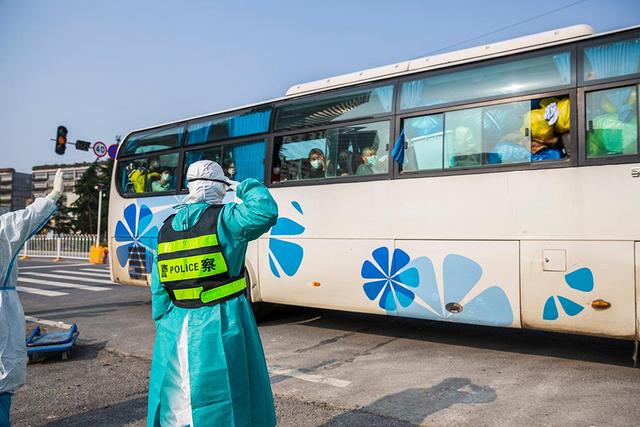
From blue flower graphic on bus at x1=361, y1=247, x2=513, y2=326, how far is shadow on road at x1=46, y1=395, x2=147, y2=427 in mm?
3034

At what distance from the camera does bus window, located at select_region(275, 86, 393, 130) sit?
646cm

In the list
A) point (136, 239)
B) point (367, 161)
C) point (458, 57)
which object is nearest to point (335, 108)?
point (367, 161)

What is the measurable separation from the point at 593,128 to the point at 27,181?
110582 mm

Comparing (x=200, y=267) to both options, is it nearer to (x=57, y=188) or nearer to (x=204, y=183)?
(x=204, y=183)

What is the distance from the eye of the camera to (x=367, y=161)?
6.44 m

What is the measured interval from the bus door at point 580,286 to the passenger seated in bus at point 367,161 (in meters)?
2.13

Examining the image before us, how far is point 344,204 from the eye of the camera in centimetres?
653

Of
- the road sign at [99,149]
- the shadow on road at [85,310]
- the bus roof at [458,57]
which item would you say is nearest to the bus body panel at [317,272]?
the bus roof at [458,57]

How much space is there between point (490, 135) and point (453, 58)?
3.70 ft

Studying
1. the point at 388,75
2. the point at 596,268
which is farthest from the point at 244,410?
the point at 388,75

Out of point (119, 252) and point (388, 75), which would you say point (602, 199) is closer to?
point (388, 75)

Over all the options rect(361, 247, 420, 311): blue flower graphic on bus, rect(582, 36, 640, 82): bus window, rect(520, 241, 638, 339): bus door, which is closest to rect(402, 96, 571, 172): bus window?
rect(582, 36, 640, 82): bus window

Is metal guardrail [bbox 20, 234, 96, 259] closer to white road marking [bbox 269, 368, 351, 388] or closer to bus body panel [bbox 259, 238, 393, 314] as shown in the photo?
bus body panel [bbox 259, 238, 393, 314]

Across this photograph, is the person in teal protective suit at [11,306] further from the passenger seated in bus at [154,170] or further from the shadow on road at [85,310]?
the shadow on road at [85,310]
